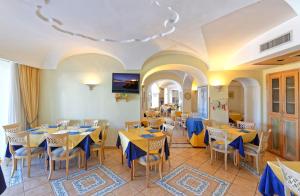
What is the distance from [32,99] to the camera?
4102mm

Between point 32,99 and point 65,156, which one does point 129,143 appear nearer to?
point 65,156

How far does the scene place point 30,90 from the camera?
4.05 metres

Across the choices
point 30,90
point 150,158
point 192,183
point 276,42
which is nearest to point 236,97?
point 276,42

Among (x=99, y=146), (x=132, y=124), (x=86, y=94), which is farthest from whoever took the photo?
(x=86, y=94)

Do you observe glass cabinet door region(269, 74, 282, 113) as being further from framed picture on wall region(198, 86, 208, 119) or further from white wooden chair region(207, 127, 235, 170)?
white wooden chair region(207, 127, 235, 170)

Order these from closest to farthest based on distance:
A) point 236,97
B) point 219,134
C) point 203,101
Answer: point 219,134, point 203,101, point 236,97

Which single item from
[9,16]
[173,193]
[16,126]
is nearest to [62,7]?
[9,16]

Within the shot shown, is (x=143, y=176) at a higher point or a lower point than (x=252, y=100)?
lower

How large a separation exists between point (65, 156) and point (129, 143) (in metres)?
1.31

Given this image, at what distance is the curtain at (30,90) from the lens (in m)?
3.83

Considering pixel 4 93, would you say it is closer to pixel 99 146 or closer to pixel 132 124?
pixel 99 146

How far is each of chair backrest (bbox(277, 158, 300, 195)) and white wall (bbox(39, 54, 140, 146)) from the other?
3.45 meters

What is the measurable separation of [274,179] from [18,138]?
13.5 feet

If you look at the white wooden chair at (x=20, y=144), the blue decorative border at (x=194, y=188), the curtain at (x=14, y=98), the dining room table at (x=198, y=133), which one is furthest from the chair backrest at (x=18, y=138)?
the dining room table at (x=198, y=133)
